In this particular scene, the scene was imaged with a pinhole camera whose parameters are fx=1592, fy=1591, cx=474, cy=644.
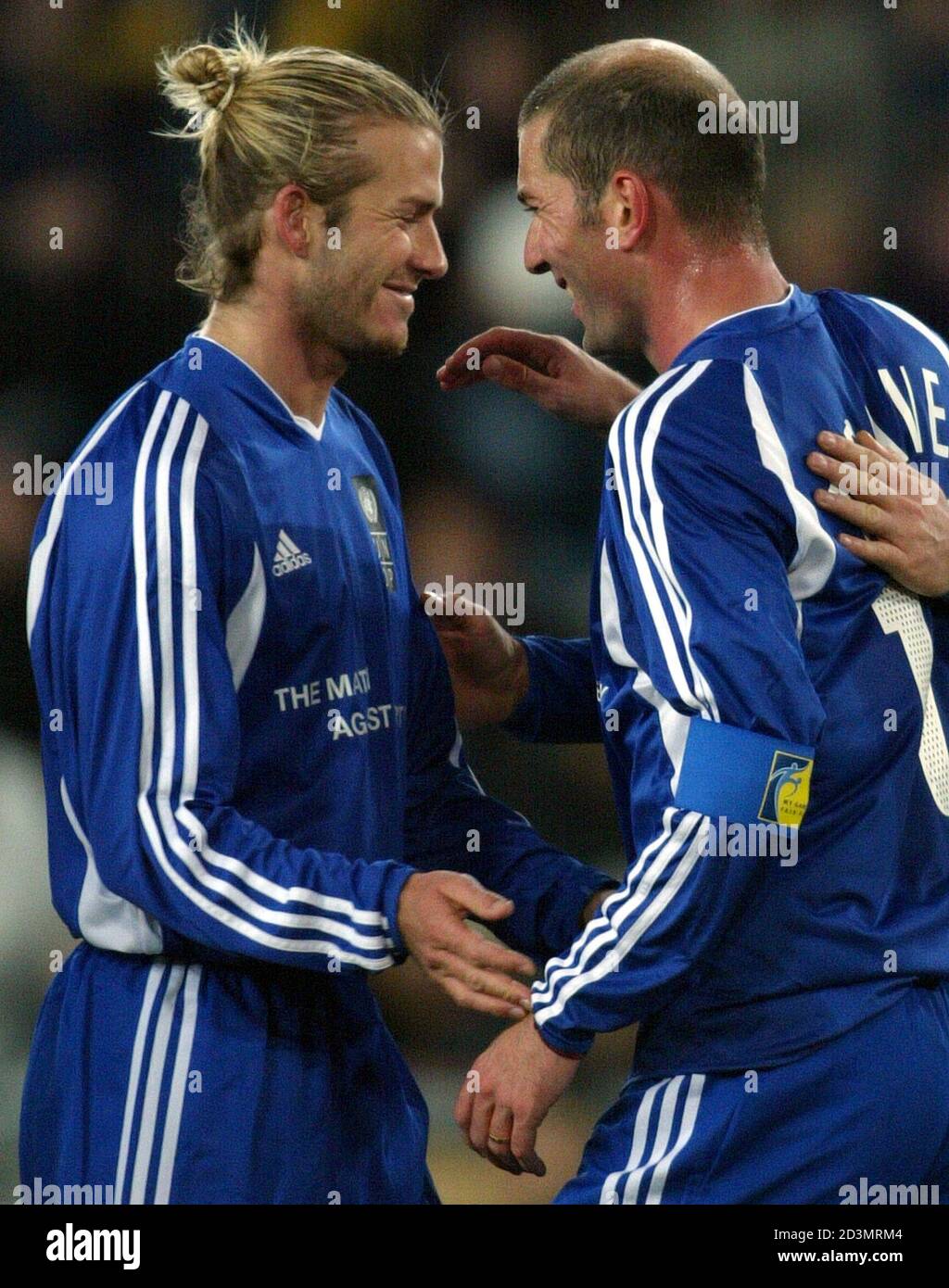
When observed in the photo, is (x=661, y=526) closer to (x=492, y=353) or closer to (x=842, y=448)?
(x=842, y=448)

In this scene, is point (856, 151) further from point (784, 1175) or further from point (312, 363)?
point (784, 1175)

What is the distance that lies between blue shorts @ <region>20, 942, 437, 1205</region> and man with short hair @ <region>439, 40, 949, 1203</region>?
18 cm

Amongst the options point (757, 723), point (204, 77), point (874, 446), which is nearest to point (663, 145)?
point (874, 446)

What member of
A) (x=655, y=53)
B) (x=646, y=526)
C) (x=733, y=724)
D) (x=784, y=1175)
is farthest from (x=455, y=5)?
(x=784, y=1175)

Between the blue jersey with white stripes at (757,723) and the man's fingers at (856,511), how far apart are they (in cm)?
1

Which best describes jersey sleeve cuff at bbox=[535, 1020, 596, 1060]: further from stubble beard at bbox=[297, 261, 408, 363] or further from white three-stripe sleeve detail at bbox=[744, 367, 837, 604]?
stubble beard at bbox=[297, 261, 408, 363]

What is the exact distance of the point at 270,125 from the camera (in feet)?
5.29

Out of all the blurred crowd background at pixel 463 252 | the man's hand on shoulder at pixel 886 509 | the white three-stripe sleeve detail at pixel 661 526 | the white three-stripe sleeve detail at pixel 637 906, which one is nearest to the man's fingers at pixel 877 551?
the man's hand on shoulder at pixel 886 509

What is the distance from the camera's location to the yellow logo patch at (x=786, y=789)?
1328mm

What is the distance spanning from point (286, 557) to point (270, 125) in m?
0.45

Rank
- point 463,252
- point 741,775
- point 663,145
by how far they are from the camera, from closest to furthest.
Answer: point 741,775 < point 663,145 < point 463,252
